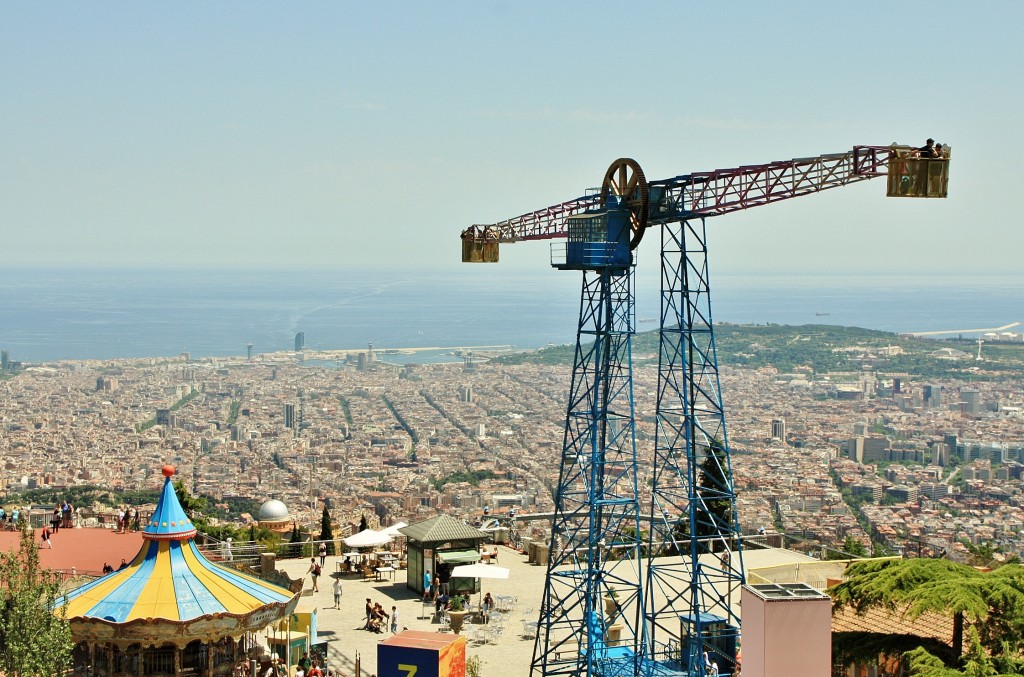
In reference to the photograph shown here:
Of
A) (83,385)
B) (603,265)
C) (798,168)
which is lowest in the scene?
(83,385)

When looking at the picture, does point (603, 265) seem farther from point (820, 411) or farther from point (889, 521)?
point (820, 411)

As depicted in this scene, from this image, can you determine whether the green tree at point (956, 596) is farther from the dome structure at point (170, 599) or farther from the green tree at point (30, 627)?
the green tree at point (30, 627)

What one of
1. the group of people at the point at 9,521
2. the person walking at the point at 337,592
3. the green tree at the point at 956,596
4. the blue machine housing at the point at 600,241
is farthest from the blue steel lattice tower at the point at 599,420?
the group of people at the point at 9,521

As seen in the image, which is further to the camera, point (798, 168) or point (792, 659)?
point (798, 168)

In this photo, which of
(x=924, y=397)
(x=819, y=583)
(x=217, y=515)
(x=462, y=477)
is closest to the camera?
(x=819, y=583)

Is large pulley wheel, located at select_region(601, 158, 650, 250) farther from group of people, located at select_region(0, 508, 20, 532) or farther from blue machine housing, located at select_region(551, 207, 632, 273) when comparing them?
group of people, located at select_region(0, 508, 20, 532)

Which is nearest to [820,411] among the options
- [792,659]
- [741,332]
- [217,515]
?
[741,332]
